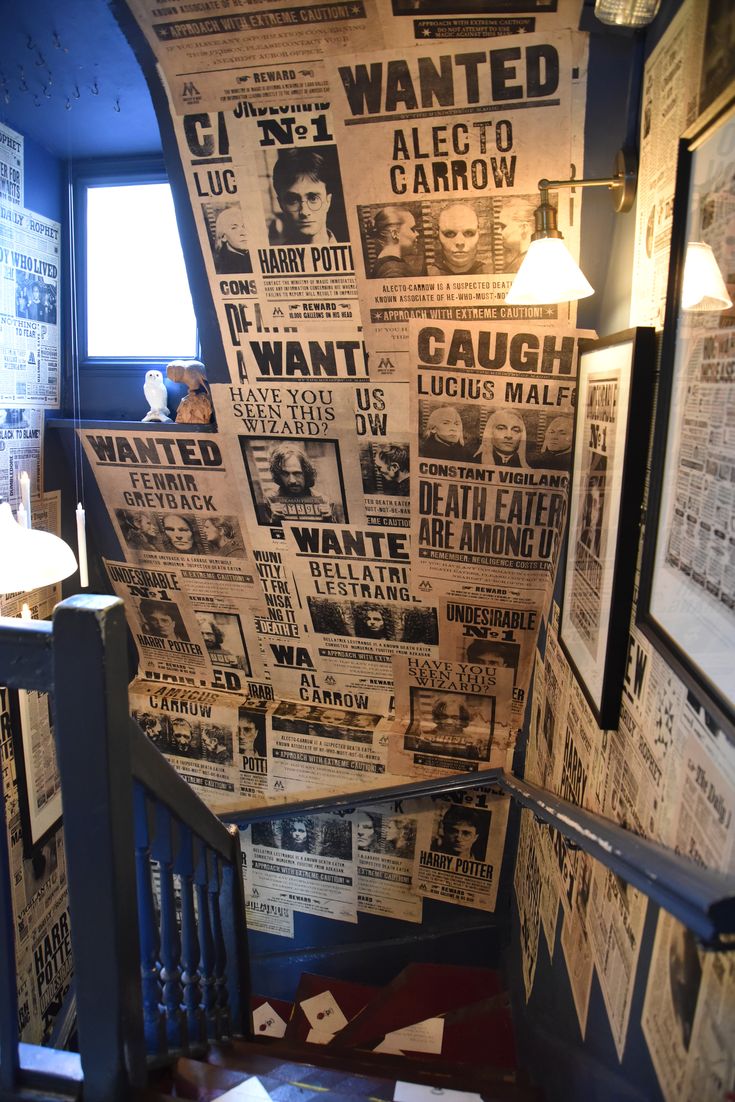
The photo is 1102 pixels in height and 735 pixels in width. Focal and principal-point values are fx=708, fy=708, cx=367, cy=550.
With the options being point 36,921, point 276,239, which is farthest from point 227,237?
point 36,921

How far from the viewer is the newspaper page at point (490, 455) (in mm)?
1724

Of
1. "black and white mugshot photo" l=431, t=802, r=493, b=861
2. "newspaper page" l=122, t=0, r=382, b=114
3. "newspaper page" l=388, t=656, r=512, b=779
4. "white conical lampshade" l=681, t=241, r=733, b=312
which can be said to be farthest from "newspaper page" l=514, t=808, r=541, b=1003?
"newspaper page" l=122, t=0, r=382, b=114

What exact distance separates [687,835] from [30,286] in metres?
2.24

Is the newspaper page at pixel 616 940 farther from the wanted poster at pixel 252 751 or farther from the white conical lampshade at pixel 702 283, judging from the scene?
the wanted poster at pixel 252 751

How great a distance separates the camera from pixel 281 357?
188cm

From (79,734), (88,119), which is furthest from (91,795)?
(88,119)

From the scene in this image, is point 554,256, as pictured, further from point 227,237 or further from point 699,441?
point 227,237

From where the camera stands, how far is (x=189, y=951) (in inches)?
46.0

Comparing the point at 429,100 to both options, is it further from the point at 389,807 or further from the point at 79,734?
the point at 389,807

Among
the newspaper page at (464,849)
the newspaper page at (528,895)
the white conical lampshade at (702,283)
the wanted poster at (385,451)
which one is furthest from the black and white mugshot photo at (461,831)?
the white conical lampshade at (702,283)

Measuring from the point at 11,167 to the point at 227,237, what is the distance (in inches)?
31.7

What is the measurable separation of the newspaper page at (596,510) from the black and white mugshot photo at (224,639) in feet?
4.38

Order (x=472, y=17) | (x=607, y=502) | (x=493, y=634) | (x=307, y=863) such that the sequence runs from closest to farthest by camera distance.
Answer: (x=607, y=502)
(x=472, y=17)
(x=493, y=634)
(x=307, y=863)

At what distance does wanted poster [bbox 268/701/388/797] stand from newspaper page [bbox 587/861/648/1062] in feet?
4.23
